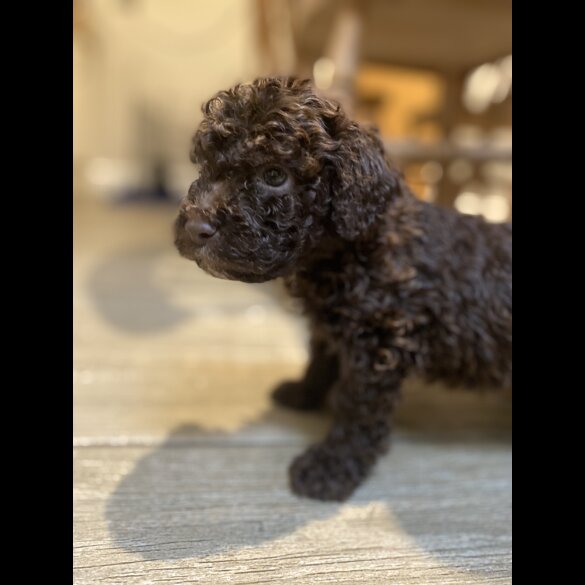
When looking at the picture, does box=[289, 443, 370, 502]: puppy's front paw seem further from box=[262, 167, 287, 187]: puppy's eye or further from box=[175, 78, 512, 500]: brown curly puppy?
box=[262, 167, 287, 187]: puppy's eye

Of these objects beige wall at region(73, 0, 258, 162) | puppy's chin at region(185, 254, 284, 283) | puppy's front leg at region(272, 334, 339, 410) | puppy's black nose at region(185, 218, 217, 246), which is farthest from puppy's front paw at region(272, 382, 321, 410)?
Answer: beige wall at region(73, 0, 258, 162)

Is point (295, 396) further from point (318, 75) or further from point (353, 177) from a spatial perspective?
point (318, 75)

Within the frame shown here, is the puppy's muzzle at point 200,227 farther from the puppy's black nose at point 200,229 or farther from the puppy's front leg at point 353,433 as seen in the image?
the puppy's front leg at point 353,433

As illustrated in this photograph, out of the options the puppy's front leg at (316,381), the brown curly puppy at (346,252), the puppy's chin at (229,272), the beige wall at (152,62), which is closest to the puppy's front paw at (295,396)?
the puppy's front leg at (316,381)

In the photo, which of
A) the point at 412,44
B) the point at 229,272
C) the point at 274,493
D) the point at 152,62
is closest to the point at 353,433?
the point at 274,493

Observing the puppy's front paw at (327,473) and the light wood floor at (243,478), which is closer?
the light wood floor at (243,478)
